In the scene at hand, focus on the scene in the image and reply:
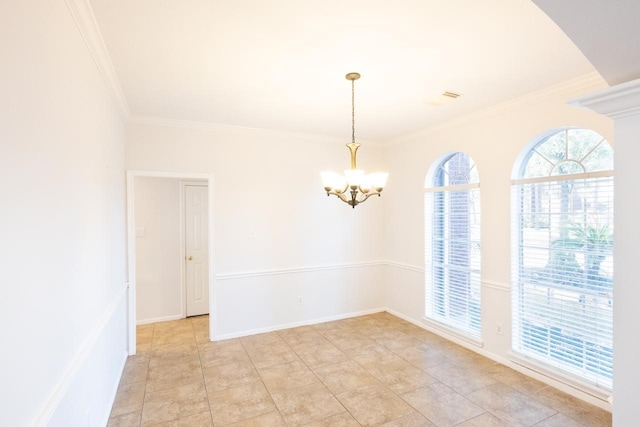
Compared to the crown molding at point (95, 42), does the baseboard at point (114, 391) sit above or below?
below

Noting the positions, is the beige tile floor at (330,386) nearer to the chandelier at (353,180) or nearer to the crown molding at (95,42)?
the chandelier at (353,180)

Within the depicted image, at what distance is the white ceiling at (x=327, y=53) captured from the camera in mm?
1837

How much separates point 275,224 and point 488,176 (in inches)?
106

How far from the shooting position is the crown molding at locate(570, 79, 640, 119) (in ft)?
3.34

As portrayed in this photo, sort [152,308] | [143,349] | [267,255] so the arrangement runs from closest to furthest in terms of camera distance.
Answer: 1. [143,349]
2. [267,255]
3. [152,308]

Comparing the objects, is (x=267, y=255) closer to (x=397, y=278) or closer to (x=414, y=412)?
(x=397, y=278)

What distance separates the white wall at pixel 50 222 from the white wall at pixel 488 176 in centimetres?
318

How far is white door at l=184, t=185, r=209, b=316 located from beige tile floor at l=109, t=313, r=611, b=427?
38.8 inches

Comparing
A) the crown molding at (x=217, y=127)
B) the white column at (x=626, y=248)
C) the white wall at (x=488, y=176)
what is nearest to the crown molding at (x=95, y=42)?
the crown molding at (x=217, y=127)

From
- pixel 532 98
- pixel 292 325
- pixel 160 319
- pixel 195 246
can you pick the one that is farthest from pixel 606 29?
pixel 160 319

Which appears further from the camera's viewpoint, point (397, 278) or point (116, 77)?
point (397, 278)

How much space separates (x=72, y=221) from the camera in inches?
66.4

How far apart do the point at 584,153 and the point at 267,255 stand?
11.8 ft

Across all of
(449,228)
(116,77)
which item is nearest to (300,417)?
(449,228)
